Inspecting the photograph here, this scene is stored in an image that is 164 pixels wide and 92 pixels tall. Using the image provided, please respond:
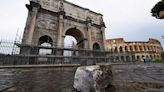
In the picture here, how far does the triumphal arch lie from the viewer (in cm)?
1383

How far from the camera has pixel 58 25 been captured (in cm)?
1697

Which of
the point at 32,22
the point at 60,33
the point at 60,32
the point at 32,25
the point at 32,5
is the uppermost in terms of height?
the point at 32,5

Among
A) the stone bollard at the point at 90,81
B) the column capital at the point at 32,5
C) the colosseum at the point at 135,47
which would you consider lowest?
the stone bollard at the point at 90,81

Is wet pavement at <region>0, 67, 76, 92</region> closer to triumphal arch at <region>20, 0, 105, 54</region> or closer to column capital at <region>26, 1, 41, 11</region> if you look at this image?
triumphal arch at <region>20, 0, 105, 54</region>

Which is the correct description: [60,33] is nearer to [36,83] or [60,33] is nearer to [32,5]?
[32,5]

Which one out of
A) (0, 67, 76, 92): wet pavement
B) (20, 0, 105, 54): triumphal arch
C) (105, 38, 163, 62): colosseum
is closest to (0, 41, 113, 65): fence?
(20, 0, 105, 54): triumphal arch

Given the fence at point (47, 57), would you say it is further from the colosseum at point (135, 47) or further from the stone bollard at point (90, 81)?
the colosseum at point (135, 47)

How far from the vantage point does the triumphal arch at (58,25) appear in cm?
1383

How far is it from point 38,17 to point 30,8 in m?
1.63

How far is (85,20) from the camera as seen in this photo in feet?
70.5

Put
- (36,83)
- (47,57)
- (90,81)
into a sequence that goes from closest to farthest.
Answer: (90,81) < (36,83) < (47,57)

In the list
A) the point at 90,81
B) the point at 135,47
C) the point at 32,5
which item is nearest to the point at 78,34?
the point at 32,5

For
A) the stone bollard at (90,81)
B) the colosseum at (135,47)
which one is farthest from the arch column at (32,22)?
the colosseum at (135,47)

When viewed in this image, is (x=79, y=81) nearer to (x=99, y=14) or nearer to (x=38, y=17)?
(x=38, y=17)
